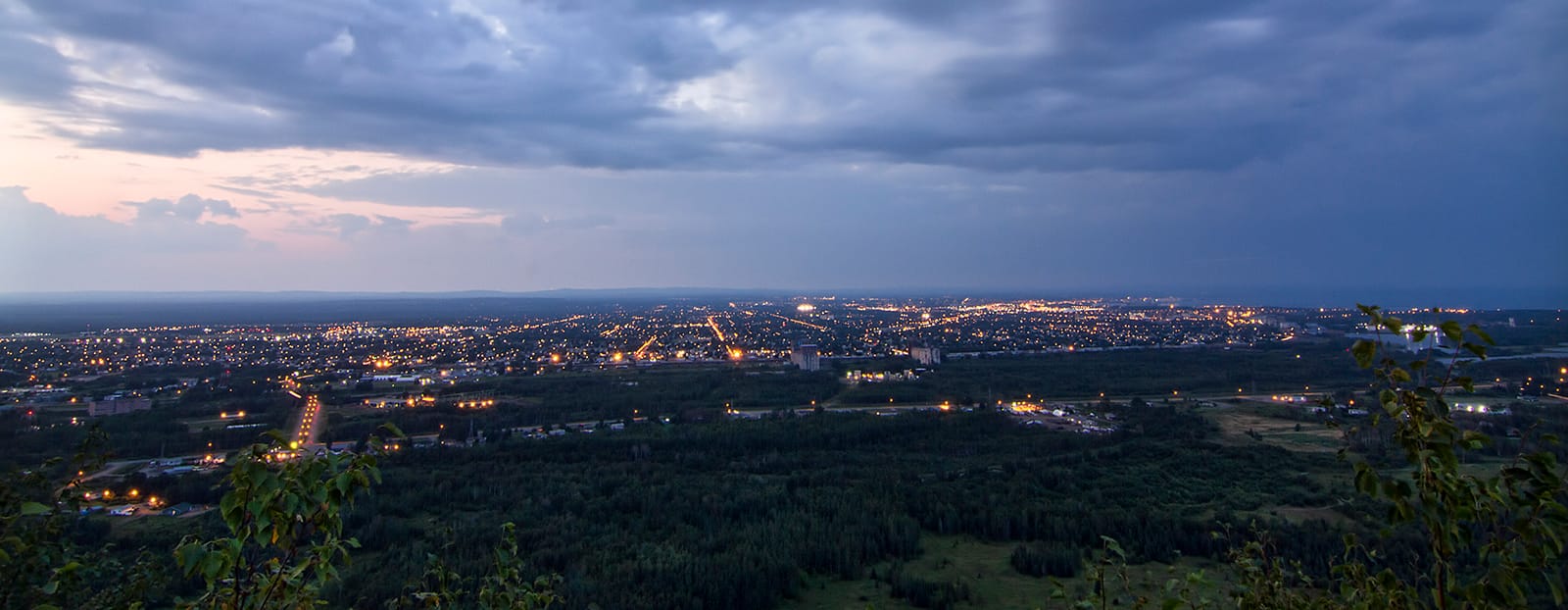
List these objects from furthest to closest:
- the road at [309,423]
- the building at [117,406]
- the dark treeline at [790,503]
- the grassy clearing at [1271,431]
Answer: the building at [117,406], the road at [309,423], the grassy clearing at [1271,431], the dark treeline at [790,503]

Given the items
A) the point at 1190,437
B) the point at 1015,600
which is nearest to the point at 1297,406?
the point at 1190,437

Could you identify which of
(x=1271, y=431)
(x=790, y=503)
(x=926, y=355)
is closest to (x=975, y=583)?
(x=790, y=503)

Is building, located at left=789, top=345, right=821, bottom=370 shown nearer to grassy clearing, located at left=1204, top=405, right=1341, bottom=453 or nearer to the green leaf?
grassy clearing, located at left=1204, top=405, right=1341, bottom=453

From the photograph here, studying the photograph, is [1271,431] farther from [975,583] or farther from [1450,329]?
[1450,329]

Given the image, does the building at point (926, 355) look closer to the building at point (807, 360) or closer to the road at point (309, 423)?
the building at point (807, 360)

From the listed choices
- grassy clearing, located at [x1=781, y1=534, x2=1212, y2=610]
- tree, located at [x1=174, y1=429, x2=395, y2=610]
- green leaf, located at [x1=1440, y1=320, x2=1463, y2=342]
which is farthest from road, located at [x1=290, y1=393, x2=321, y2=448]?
green leaf, located at [x1=1440, y1=320, x2=1463, y2=342]

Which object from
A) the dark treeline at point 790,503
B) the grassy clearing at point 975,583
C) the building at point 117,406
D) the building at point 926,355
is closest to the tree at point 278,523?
the dark treeline at point 790,503

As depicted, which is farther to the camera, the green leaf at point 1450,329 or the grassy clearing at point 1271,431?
the grassy clearing at point 1271,431
